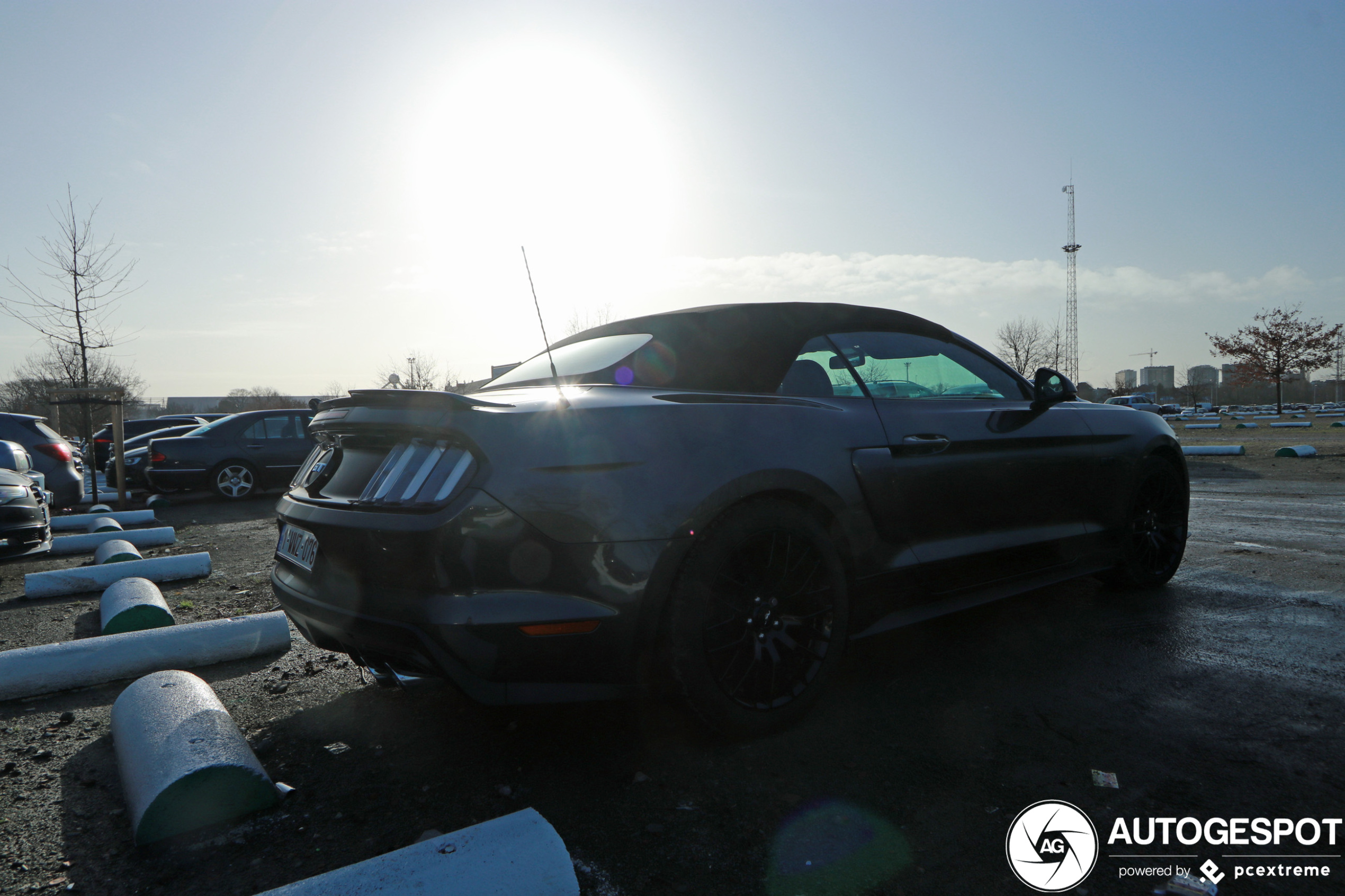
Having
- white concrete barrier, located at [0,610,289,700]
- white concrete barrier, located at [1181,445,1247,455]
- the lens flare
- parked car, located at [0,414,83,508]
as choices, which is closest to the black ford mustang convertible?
the lens flare

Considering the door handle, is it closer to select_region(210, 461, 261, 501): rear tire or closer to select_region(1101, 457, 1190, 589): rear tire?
select_region(1101, 457, 1190, 589): rear tire

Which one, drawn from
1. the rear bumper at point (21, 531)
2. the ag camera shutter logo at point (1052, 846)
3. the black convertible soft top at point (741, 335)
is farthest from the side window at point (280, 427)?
the ag camera shutter logo at point (1052, 846)

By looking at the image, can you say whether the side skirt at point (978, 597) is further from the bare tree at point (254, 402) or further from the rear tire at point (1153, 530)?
the bare tree at point (254, 402)

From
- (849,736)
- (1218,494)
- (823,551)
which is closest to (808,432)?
(823,551)

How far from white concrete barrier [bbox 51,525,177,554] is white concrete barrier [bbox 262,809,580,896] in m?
6.96

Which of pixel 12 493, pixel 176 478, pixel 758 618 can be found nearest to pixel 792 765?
pixel 758 618

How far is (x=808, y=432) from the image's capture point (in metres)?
2.74

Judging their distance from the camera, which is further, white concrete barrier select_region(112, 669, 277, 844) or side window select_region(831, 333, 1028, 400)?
side window select_region(831, 333, 1028, 400)

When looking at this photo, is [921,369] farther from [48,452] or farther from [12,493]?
[48,452]

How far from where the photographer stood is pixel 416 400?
245cm

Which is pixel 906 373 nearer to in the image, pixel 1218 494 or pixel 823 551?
pixel 823 551

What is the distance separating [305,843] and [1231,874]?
2301mm

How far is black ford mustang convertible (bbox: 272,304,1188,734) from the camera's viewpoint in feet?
7.17

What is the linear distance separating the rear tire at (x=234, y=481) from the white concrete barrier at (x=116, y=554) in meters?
6.40
